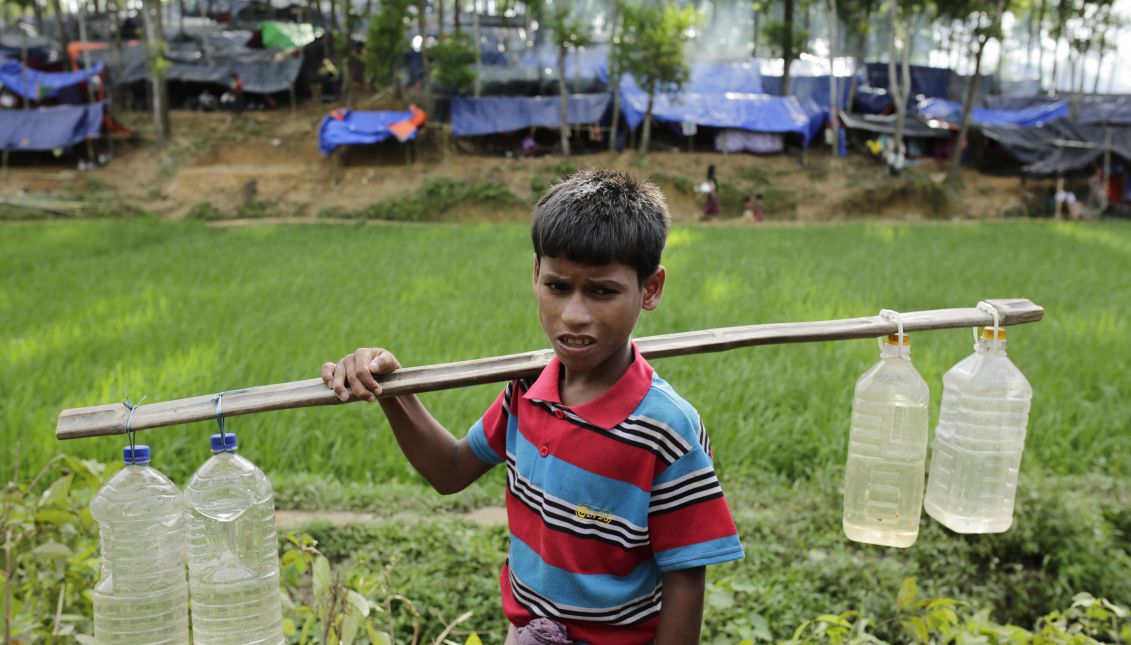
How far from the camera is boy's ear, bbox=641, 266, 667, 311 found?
1.59 m

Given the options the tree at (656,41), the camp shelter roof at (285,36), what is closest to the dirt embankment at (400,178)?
the tree at (656,41)

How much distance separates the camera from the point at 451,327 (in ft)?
23.4

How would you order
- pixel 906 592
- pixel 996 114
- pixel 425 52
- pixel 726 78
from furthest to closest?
pixel 996 114 < pixel 726 78 < pixel 425 52 < pixel 906 592

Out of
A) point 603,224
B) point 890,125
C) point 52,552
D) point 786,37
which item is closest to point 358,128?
point 786,37

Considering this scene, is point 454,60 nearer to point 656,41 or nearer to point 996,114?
point 656,41

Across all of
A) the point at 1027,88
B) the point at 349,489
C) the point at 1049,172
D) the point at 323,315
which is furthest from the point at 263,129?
the point at 1027,88

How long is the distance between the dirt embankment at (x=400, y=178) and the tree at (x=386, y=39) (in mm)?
2046

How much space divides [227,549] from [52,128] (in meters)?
25.4

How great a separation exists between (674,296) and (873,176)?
16.5 metres

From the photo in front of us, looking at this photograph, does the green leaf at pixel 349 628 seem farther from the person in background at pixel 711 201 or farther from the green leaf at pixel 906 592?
the person in background at pixel 711 201

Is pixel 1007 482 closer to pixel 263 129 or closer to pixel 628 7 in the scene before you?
pixel 628 7

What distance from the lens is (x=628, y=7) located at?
2145 cm

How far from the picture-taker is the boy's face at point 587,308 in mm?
1503

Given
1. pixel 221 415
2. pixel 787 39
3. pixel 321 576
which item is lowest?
pixel 321 576
